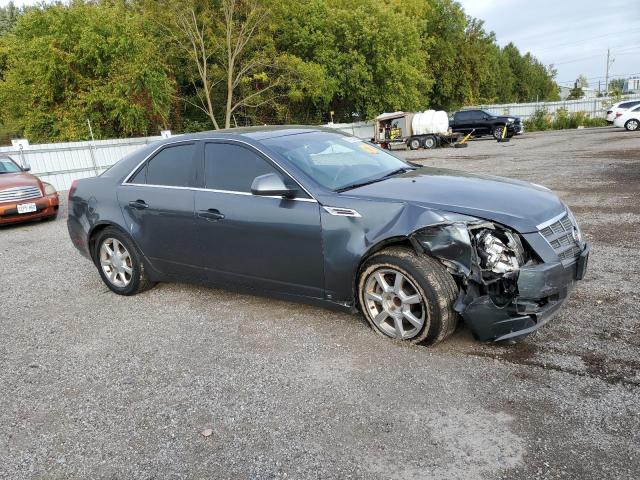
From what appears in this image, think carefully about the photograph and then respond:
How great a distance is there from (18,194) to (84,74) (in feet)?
62.6

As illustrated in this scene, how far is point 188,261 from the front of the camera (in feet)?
15.6

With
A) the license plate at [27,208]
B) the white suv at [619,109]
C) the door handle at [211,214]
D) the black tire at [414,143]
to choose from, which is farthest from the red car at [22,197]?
the white suv at [619,109]

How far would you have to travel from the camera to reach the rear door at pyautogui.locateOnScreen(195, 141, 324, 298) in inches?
157

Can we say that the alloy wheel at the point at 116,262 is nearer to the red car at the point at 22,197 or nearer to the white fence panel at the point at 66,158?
the red car at the point at 22,197

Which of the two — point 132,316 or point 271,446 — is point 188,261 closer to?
point 132,316

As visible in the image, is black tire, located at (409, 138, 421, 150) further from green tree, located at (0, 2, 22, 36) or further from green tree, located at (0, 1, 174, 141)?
green tree, located at (0, 2, 22, 36)

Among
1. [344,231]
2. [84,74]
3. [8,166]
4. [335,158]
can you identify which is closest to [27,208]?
[8,166]

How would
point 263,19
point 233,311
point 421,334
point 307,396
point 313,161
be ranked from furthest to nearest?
point 263,19 → point 233,311 → point 313,161 → point 421,334 → point 307,396

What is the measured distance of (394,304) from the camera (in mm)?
3742

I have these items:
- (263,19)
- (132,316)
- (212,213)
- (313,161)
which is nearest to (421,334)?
(313,161)

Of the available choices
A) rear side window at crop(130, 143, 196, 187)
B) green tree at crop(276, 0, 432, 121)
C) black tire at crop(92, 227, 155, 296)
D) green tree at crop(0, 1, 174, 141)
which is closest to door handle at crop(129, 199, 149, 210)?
rear side window at crop(130, 143, 196, 187)

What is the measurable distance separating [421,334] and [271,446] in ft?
4.48

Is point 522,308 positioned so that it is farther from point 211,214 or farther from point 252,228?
point 211,214

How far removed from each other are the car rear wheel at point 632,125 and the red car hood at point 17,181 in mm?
27658
